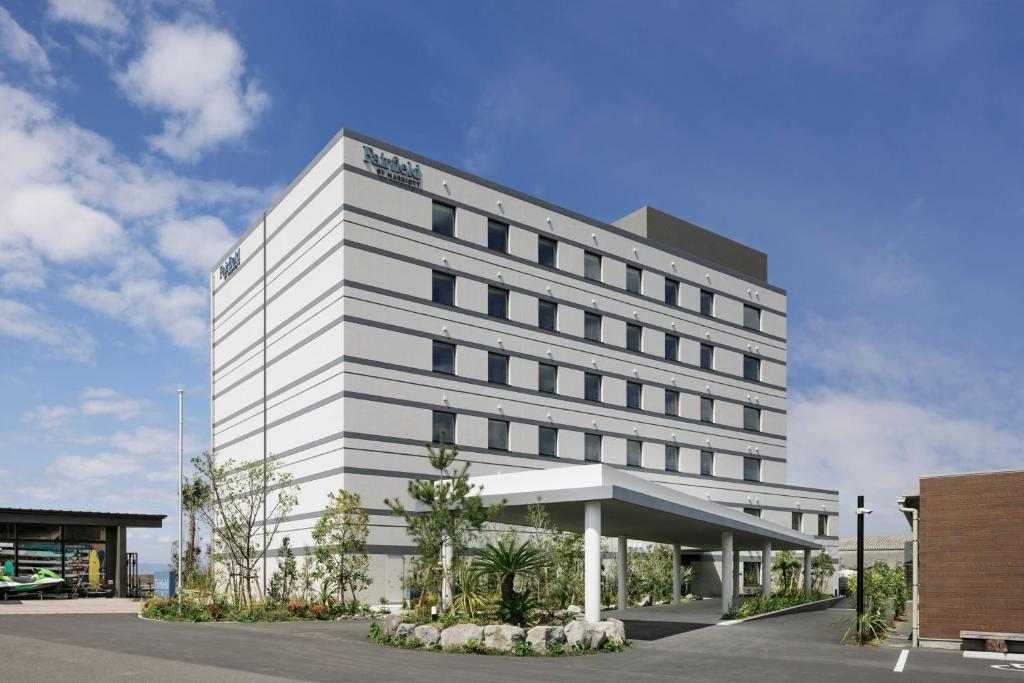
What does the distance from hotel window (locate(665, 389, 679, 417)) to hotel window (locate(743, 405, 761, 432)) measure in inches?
257

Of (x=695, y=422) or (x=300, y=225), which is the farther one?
(x=695, y=422)

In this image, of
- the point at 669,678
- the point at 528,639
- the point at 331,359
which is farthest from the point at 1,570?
the point at 669,678

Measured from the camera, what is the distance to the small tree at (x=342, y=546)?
3488cm

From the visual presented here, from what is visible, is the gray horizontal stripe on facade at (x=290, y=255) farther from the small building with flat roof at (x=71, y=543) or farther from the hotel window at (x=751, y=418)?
the hotel window at (x=751, y=418)

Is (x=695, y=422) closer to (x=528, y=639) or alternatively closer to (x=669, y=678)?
(x=528, y=639)

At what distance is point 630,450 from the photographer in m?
48.0

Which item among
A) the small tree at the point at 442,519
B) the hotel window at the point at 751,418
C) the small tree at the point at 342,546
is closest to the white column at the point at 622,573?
the small tree at the point at 342,546

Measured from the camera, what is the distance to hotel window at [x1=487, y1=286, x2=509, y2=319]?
140 ft

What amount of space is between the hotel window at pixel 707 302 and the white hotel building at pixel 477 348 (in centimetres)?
9

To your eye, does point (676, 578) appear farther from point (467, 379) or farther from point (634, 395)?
point (467, 379)

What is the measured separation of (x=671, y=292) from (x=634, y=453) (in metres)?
9.95

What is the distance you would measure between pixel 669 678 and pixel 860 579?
9.75 m

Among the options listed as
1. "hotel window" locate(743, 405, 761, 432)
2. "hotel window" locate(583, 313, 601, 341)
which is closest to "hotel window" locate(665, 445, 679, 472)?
"hotel window" locate(743, 405, 761, 432)

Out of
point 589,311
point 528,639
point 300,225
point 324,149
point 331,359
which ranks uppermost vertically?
point 324,149
